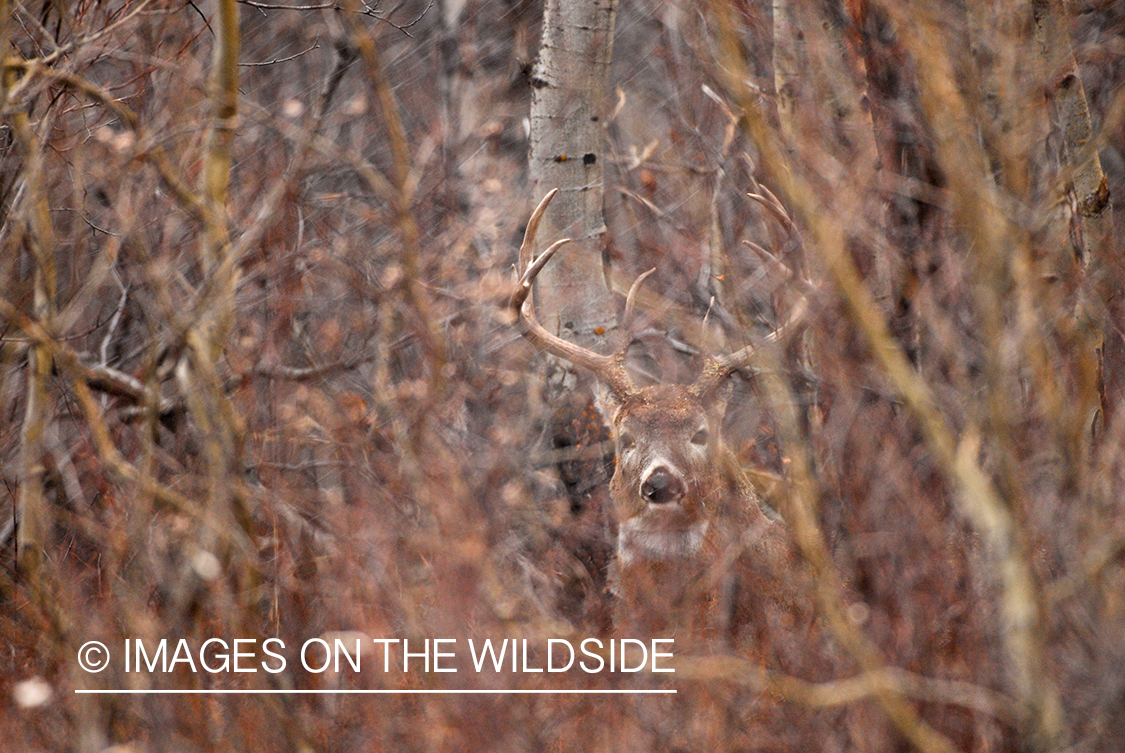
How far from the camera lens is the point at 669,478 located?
16.1 ft

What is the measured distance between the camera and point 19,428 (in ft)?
15.4

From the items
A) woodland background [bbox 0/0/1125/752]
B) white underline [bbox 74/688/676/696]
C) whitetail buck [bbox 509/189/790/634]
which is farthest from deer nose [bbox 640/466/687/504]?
white underline [bbox 74/688/676/696]

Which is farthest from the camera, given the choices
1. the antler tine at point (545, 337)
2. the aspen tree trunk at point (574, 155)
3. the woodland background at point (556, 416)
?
the aspen tree trunk at point (574, 155)

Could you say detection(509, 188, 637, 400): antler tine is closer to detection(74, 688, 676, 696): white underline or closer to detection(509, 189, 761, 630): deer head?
detection(509, 189, 761, 630): deer head

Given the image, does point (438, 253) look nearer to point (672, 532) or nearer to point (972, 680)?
point (672, 532)

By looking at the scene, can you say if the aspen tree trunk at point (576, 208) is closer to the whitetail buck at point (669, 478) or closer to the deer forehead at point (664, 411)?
the whitetail buck at point (669, 478)

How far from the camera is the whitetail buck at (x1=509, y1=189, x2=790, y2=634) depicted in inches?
176

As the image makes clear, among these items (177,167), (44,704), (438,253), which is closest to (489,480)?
(44,704)

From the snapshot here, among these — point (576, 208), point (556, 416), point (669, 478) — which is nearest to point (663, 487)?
point (669, 478)

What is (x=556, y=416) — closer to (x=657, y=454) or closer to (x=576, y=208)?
(x=657, y=454)

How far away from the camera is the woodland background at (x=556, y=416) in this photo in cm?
236

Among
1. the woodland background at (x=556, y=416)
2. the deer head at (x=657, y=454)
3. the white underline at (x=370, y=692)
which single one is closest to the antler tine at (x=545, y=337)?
the deer head at (x=657, y=454)

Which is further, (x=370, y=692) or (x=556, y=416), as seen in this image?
(x=556, y=416)

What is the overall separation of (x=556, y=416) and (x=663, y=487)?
3.81ft
